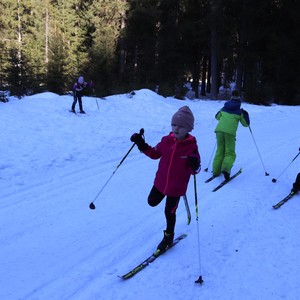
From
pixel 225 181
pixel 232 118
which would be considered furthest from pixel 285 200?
pixel 232 118

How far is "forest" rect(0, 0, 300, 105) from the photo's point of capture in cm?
2734

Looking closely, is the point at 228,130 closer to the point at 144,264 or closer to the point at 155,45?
the point at 144,264

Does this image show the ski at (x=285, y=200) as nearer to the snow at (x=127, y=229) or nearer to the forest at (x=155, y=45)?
the snow at (x=127, y=229)

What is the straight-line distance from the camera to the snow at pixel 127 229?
388 cm

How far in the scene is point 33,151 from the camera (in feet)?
30.9

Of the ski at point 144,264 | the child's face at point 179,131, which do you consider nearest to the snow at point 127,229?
the ski at point 144,264

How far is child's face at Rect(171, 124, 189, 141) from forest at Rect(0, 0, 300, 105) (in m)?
17.5

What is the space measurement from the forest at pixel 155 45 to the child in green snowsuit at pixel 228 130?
15320 millimetres

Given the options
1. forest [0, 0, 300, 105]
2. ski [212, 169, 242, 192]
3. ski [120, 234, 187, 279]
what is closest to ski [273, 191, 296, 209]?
ski [212, 169, 242, 192]

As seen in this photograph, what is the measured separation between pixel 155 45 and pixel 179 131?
3157 cm

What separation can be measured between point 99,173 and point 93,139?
3586 millimetres

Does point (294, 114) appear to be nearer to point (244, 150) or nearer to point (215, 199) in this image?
point (244, 150)

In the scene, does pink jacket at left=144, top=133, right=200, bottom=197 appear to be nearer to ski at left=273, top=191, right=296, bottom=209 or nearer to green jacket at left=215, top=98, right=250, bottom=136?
ski at left=273, top=191, right=296, bottom=209

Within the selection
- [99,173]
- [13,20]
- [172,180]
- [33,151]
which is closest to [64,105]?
[33,151]
